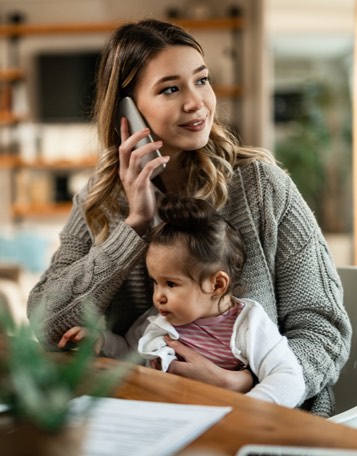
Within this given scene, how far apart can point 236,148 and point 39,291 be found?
1.87 feet

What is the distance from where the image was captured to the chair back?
1.66 m

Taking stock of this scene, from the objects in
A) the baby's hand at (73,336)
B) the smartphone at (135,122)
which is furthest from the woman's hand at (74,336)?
the smartphone at (135,122)

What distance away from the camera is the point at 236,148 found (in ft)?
5.94

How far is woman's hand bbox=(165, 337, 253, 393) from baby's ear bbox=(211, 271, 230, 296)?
5.2 inches

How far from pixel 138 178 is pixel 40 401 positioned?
3.35 feet

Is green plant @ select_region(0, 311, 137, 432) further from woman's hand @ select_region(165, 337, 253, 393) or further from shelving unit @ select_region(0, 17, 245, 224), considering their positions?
shelving unit @ select_region(0, 17, 245, 224)

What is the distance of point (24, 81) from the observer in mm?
6895

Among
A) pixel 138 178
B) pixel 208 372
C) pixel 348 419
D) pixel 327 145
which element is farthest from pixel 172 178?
pixel 327 145

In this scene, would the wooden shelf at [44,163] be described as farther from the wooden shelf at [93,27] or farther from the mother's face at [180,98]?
the mother's face at [180,98]

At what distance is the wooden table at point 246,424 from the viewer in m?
0.84

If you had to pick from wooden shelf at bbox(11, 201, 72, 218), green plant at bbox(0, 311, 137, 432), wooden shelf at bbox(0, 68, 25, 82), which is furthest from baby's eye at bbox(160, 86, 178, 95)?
wooden shelf at bbox(0, 68, 25, 82)

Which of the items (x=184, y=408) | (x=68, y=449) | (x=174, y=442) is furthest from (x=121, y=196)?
(x=68, y=449)

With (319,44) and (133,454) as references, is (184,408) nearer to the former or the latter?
(133,454)

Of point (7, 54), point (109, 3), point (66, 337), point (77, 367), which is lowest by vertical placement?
point (66, 337)
